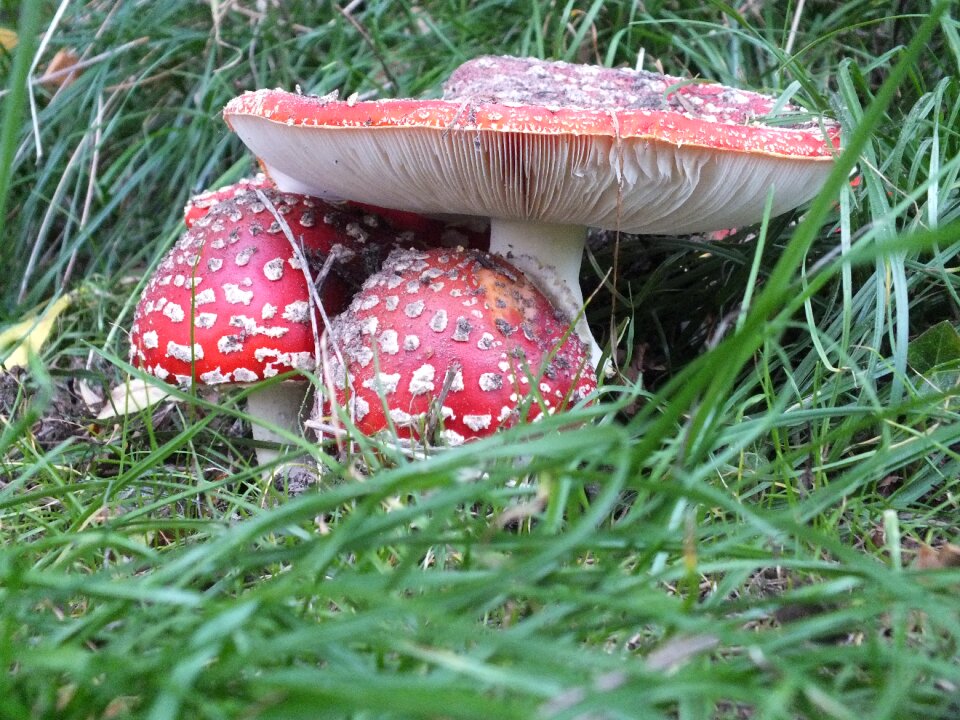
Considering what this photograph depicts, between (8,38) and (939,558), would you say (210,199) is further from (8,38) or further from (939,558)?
(939,558)

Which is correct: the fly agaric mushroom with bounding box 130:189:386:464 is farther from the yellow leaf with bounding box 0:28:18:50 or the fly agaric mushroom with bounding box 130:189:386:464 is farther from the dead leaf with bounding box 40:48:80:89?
the yellow leaf with bounding box 0:28:18:50

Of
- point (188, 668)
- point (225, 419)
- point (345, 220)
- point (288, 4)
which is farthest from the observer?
point (288, 4)

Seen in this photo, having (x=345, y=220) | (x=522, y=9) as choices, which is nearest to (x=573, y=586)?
(x=345, y=220)

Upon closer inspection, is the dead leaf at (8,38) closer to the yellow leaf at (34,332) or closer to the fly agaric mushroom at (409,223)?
the yellow leaf at (34,332)

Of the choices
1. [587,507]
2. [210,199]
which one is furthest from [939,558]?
[210,199]

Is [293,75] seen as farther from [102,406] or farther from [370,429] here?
[370,429]

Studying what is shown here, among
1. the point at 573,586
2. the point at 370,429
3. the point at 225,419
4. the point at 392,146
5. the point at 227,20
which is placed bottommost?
the point at 225,419

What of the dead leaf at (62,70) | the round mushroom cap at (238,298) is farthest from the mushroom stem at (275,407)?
the dead leaf at (62,70)
